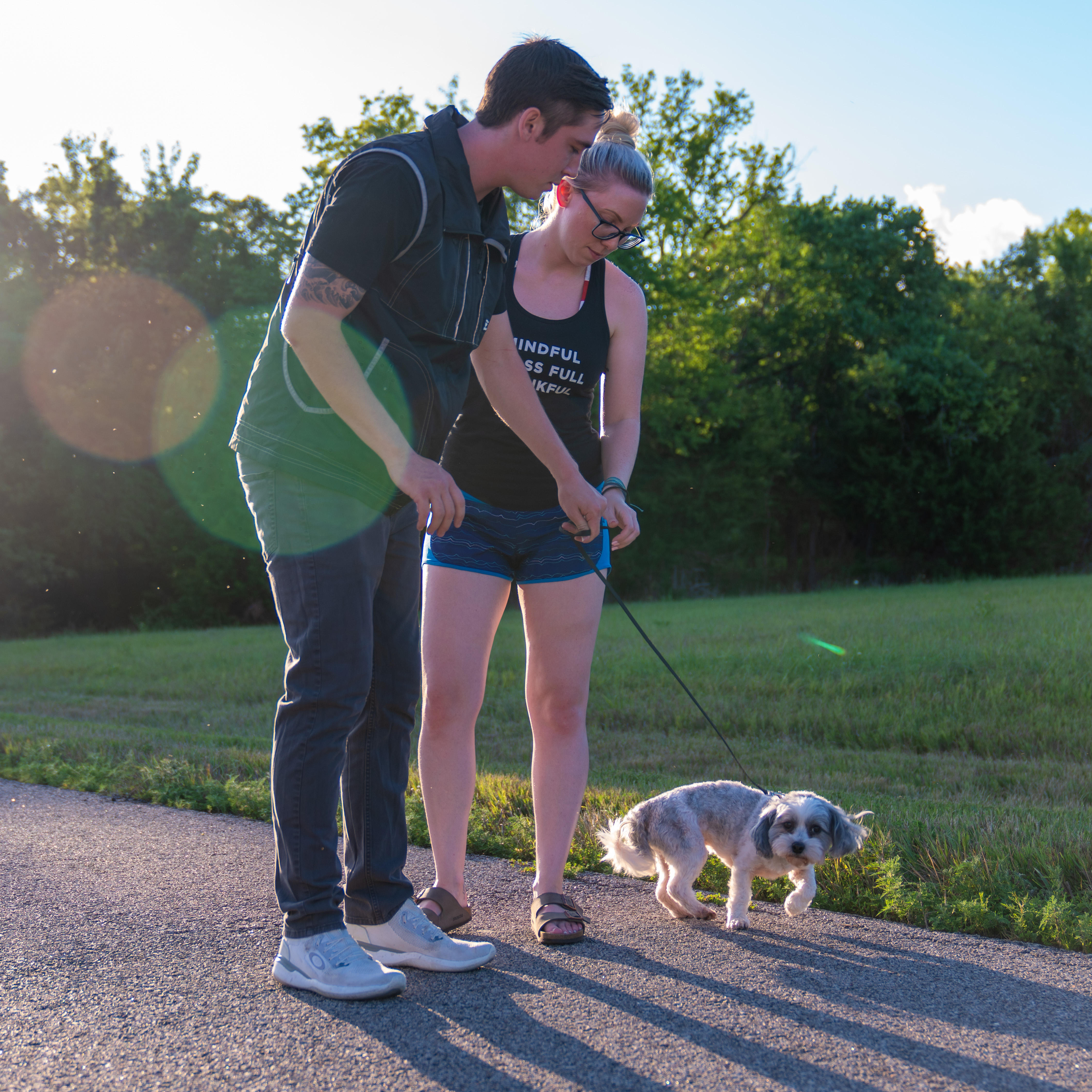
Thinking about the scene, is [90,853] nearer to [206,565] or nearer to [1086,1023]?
[1086,1023]

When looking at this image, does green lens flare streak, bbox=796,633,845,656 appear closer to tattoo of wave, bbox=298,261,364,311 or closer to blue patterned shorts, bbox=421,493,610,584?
blue patterned shorts, bbox=421,493,610,584

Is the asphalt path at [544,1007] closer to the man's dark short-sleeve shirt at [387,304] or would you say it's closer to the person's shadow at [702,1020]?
the person's shadow at [702,1020]

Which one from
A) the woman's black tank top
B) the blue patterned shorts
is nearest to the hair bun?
the woman's black tank top

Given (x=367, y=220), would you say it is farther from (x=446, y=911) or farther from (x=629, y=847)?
(x=629, y=847)

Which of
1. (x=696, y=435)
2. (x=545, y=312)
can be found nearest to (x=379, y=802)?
(x=545, y=312)

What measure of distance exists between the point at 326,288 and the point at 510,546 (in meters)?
1.16

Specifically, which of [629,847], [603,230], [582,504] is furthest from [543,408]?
[629,847]

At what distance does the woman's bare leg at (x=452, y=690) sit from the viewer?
3326 millimetres

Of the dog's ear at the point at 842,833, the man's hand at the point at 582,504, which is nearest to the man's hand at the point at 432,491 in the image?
the man's hand at the point at 582,504

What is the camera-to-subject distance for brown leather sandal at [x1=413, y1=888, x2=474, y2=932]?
3.18 m

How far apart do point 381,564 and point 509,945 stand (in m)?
1.22

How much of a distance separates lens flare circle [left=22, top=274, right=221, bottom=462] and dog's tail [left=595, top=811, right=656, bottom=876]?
28634mm

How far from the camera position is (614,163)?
128 inches

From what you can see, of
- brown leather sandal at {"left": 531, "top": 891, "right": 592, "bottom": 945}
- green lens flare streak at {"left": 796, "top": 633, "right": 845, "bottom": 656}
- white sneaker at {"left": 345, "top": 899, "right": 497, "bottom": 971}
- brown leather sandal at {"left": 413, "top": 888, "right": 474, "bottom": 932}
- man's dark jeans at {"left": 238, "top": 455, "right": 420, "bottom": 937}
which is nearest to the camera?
man's dark jeans at {"left": 238, "top": 455, "right": 420, "bottom": 937}
